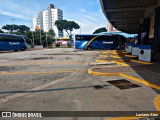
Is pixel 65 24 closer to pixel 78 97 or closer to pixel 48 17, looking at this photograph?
pixel 48 17

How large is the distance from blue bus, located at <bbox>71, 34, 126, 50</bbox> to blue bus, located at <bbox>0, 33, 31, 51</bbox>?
1186 centimetres

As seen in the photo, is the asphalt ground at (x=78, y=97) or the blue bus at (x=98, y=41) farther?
the blue bus at (x=98, y=41)

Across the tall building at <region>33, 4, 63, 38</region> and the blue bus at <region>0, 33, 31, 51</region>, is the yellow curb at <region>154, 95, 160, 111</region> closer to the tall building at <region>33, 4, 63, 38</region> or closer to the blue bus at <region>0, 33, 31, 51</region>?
the blue bus at <region>0, 33, 31, 51</region>

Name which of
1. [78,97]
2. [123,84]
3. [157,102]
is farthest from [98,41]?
[157,102]

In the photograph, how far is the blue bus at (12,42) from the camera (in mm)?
31597

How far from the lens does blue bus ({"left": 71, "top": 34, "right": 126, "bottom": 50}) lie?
1276 inches

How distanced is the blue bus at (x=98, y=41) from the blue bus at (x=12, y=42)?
1186cm

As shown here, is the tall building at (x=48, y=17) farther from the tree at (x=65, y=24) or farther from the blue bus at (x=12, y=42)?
the blue bus at (x=12, y=42)

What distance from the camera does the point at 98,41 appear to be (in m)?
33.1

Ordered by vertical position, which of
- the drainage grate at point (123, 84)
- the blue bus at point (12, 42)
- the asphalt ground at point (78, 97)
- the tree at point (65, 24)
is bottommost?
the asphalt ground at point (78, 97)

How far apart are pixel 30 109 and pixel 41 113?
0.43 m

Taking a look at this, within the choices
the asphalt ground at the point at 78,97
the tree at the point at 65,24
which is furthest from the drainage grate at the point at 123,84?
the tree at the point at 65,24

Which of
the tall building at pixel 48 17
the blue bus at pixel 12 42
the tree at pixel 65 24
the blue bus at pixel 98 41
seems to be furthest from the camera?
the tall building at pixel 48 17

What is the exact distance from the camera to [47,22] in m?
135
